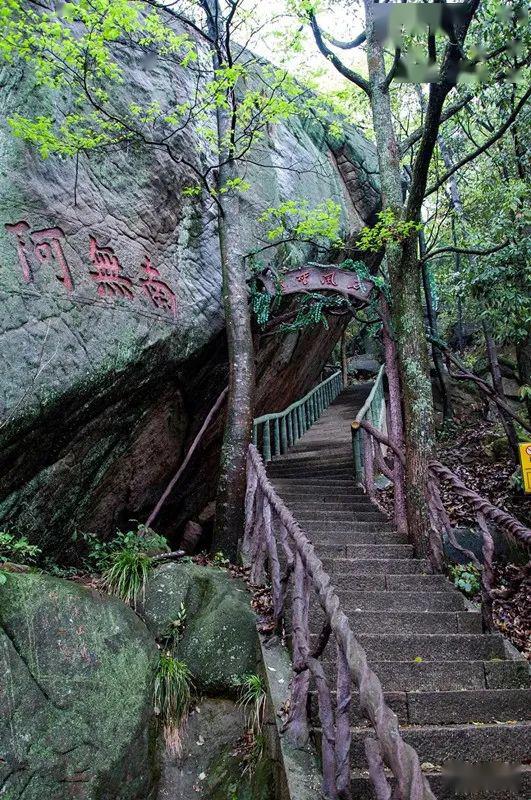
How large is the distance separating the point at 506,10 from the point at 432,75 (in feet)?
6.17

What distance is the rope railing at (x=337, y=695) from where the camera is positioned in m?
1.80

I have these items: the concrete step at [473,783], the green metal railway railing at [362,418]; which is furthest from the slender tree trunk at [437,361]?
the concrete step at [473,783]

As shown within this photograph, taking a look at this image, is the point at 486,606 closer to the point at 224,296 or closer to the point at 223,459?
the point at 223,459

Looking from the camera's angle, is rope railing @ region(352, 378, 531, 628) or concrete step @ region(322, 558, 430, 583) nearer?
rope railing @ region(352, 378, 531, 628)

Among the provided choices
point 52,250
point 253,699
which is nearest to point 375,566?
point 253,699

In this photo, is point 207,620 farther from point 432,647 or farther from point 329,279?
point 329,279

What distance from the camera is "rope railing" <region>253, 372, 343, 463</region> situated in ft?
32.9

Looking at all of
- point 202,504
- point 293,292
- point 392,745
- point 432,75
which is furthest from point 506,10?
point 202,504

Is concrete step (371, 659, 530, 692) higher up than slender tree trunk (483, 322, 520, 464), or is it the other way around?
slender tree trunk (483, 322, 520, 464)

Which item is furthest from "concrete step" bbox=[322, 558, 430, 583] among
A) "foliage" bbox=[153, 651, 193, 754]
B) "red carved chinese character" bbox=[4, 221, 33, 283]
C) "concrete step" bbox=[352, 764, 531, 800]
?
"red carved chinese character" bbox=[4, 221, 33, 283]

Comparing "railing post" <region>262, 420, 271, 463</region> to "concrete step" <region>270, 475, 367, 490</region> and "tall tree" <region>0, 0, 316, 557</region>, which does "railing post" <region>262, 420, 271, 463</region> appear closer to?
"concrete step" <region>270, 475, 367, 490</region>

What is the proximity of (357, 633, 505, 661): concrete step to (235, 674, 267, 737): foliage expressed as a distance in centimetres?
84

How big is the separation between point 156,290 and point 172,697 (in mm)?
4688

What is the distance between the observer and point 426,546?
6.06m
